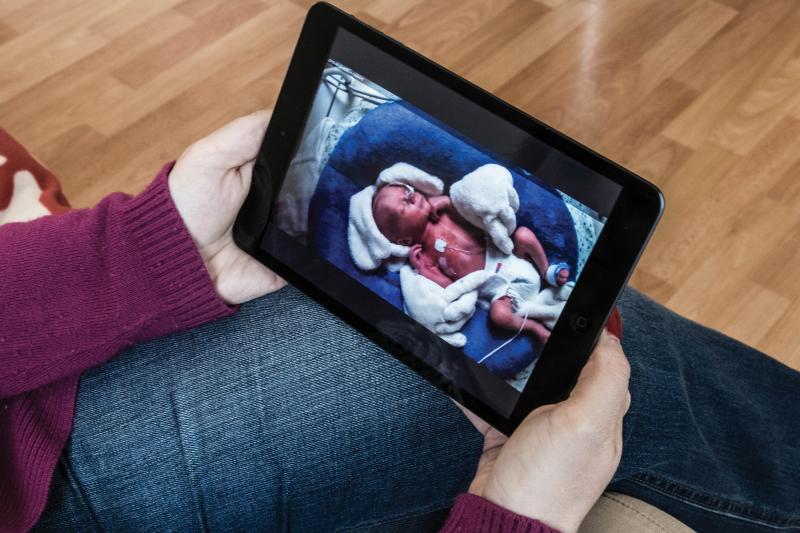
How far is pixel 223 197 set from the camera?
829mm

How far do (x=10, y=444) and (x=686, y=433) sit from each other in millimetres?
587

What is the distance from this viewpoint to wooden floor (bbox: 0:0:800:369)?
1.43 metres

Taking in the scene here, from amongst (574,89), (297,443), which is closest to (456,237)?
(297,443)

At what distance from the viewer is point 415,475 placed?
0.80m

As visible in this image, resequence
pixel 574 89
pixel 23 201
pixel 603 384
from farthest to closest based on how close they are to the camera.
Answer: pixel 574 89, pixel 23 201, pixel 603 384

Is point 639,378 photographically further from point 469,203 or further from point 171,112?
point 171,112

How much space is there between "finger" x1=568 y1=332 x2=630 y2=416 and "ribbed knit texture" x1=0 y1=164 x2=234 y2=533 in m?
0.33

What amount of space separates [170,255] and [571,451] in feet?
1.23

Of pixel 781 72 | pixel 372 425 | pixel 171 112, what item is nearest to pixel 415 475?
pixel 372 425

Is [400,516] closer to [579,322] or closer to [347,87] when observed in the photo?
[579,322]

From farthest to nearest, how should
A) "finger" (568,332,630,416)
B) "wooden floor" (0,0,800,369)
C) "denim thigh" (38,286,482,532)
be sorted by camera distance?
"wooden floor" (0,0,800,369)
"denim thigh" (38,286,482,532)
"finger" (568,332,630,416)

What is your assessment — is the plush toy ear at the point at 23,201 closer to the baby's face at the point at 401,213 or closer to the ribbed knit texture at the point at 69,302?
the ribbed knit texture at the point at 69,302

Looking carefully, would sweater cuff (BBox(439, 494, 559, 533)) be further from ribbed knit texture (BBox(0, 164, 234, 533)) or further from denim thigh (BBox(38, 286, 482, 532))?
ribbed knit texture (BBox(0, 164, 234, 533))

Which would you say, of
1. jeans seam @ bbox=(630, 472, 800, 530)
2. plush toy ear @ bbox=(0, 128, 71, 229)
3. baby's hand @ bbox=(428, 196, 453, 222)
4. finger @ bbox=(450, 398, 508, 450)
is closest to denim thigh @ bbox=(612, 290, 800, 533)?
jeans seam @ bbox=(630, 472, 800, 530)
